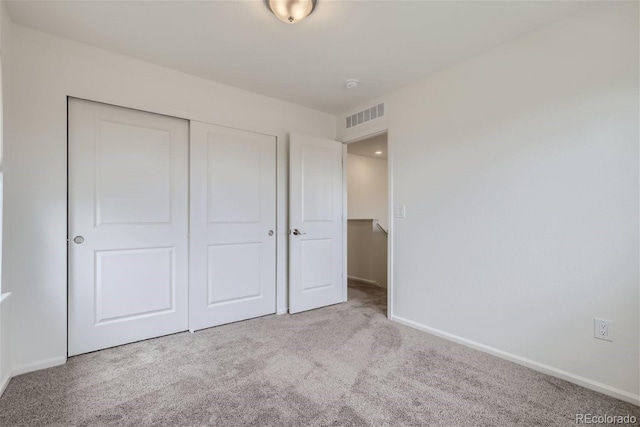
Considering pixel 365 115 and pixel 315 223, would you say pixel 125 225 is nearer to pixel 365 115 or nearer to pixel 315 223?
pixel 315 223

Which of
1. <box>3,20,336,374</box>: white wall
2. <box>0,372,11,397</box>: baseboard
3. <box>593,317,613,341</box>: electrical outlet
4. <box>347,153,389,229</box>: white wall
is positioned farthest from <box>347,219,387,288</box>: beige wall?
<box>0,372,11,397</box>: baseboard

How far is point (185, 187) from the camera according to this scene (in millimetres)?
2746

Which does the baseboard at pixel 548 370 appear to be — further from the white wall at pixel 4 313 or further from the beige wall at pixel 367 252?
the white wall at pixel 4 313

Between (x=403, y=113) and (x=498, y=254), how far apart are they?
63.0 inches

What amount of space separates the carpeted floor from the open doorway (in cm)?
147

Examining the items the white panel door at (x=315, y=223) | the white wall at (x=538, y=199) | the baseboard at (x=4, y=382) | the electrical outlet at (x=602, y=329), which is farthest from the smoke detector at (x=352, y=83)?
the baseboard at (x=4, y=382)

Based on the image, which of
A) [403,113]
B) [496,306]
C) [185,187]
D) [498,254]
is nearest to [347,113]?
[403,113]

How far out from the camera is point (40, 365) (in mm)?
2074

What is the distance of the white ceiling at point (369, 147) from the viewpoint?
461 centimetres

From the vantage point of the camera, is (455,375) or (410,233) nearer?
(455,375)

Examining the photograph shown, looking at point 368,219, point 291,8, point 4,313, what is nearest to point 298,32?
point 291,8

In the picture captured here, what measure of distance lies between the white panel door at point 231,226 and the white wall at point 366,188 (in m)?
2.61

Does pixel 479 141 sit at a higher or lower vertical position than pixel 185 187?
higher

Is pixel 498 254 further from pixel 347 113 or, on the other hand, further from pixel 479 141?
pixel 347 113
